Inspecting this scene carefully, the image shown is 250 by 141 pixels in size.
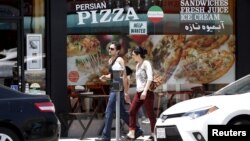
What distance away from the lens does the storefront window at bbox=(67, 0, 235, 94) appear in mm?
13281

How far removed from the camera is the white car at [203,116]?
28.8 ft

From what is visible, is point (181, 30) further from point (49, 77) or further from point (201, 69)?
point (49, 77)

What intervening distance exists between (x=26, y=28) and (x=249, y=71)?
5.10 m

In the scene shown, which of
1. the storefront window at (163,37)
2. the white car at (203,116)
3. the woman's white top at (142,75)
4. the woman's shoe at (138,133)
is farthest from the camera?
the storefront window at (163,37)

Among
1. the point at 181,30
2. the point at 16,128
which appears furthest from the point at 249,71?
the point at 16,128

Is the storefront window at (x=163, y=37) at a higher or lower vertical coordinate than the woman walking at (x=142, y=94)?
higher

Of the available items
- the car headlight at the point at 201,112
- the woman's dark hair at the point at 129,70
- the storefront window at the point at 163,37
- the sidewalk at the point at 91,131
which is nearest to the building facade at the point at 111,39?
the storefront window at the point at 163,37

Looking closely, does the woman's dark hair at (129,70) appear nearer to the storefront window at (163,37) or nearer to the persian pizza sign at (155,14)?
the storefront window at (163,37)

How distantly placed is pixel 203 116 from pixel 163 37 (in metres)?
4.99

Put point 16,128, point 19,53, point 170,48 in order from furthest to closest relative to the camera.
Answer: point 170,48, point 19,53, point 16,128

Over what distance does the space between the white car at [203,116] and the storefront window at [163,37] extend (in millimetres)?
4068

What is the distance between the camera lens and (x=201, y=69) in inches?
545

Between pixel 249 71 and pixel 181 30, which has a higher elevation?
pixel 181 30

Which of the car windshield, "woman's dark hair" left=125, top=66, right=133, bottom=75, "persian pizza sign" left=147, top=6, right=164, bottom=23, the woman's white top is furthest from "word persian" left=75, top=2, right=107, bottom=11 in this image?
the car windshield
